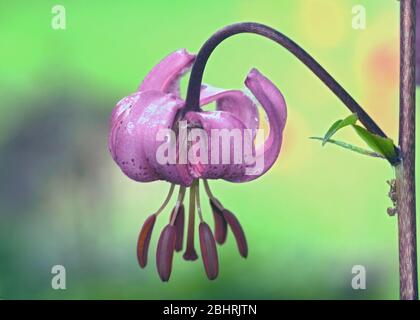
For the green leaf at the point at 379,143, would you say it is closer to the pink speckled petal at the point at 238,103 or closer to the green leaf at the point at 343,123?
the green leaf at the point at 343,123

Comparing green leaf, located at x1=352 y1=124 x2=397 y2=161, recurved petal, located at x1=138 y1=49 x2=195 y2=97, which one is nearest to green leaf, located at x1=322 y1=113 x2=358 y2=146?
green leaf, located at x1=352 y1=124 x2=397 y2=161

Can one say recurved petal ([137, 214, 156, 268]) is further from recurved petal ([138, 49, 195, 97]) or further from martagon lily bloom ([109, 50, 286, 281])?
recurved petal ([138, 49, 195, 97])

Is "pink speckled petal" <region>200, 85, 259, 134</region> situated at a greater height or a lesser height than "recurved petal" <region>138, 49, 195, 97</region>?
lesser

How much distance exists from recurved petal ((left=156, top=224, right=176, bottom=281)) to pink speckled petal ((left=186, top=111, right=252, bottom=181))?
0.13 meters

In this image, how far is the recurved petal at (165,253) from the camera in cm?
109

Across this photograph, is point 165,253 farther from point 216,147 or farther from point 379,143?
point 379,143

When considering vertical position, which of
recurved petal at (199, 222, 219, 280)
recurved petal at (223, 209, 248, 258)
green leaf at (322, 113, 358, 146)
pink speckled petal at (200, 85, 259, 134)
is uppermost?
pink speckled petal at (200, 85, 259, 134)

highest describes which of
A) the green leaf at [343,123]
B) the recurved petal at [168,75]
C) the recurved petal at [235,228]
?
the recurved petal at [168,75]

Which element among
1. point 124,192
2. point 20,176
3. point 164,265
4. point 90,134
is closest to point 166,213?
point 124,192

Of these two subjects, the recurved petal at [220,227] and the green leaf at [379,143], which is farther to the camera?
the recurved petal at [220,227]

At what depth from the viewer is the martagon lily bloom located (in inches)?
38.6

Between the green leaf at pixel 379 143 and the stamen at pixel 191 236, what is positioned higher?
the green leaf at pixel 379 143

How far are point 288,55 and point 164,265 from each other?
1.07 metres

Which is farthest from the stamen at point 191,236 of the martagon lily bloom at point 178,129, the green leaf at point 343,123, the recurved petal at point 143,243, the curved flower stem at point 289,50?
the green leaf at point 343,123
